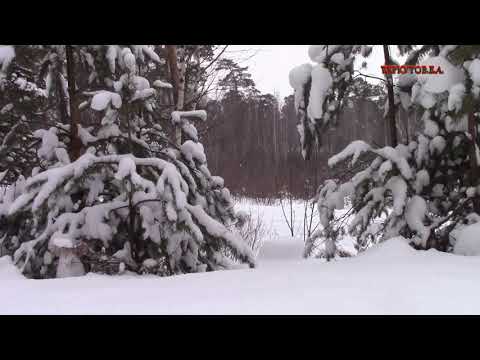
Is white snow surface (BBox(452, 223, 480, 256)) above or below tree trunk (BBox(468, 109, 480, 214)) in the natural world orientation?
below

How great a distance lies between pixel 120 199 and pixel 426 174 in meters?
2.78

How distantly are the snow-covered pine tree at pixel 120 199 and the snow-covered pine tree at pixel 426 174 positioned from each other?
1322 millimetres

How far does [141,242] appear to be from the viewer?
343cm

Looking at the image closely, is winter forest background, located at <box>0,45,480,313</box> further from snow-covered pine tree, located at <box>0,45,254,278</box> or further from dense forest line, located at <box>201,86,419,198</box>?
dense forest line, located at <box>201,86,419,198</box>

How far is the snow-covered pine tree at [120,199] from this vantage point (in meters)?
3.07

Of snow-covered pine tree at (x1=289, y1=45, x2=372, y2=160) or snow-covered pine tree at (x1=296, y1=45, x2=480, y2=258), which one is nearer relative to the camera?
snow-covered pine tree at (x1=296, y1=45, x2=480, y2=258)

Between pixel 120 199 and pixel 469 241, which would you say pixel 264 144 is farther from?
pixel 469 241

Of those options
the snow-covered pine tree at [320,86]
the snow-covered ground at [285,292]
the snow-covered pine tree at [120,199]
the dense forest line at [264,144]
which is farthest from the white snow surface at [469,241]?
the dense forest line at [264,144]

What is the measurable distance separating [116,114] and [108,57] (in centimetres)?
65

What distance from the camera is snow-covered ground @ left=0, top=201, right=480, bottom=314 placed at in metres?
1.57

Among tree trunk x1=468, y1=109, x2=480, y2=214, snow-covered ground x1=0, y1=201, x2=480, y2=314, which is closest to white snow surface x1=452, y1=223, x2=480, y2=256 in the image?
snow-covered ground x1=0, y1=201, x2=480, y2=314

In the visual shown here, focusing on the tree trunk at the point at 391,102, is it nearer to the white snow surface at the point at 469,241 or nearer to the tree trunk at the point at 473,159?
the tree trunk at the point at 473,159

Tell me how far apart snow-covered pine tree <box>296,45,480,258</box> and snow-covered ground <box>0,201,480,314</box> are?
69cm

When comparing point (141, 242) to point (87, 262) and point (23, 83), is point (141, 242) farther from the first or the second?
point (23, 83)
